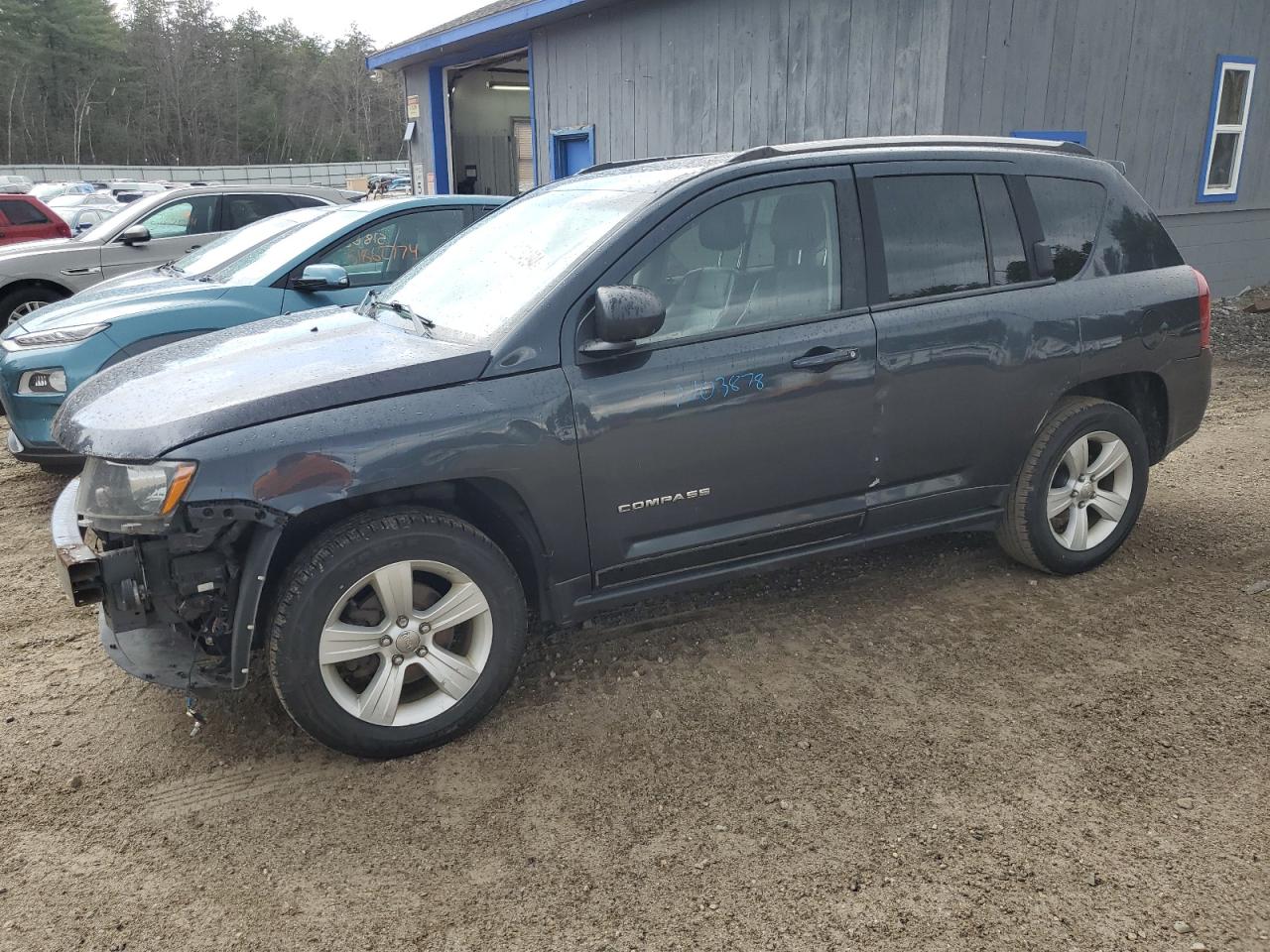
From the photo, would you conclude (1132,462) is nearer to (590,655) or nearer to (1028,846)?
(1028,846)

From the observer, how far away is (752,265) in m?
3.57

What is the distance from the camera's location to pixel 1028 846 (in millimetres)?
2658

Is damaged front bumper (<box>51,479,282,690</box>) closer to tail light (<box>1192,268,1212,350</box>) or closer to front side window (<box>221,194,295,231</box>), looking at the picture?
tail light (<box>1192,268,1212,350</box>)

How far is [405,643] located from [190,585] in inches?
26.3

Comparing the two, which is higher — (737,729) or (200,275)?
(200,275)

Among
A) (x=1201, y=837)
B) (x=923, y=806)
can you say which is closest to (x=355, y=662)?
(x=923, y=806)

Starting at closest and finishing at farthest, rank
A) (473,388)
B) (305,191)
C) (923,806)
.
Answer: (923,806) → (473,388) → (305,191)

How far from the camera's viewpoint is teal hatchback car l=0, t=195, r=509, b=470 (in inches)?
218

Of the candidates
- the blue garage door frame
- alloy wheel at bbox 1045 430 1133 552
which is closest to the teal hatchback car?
alloy wheel at bbox 1045 430 1133 552

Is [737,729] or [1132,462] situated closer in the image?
[737,729]

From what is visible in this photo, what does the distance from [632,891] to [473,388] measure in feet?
5.23

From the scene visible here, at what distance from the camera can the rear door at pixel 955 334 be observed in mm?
3746

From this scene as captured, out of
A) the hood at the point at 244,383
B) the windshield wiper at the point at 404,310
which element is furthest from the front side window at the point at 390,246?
the hood at the point at 244,383

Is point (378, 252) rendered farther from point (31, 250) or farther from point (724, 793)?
point (31, 250)
